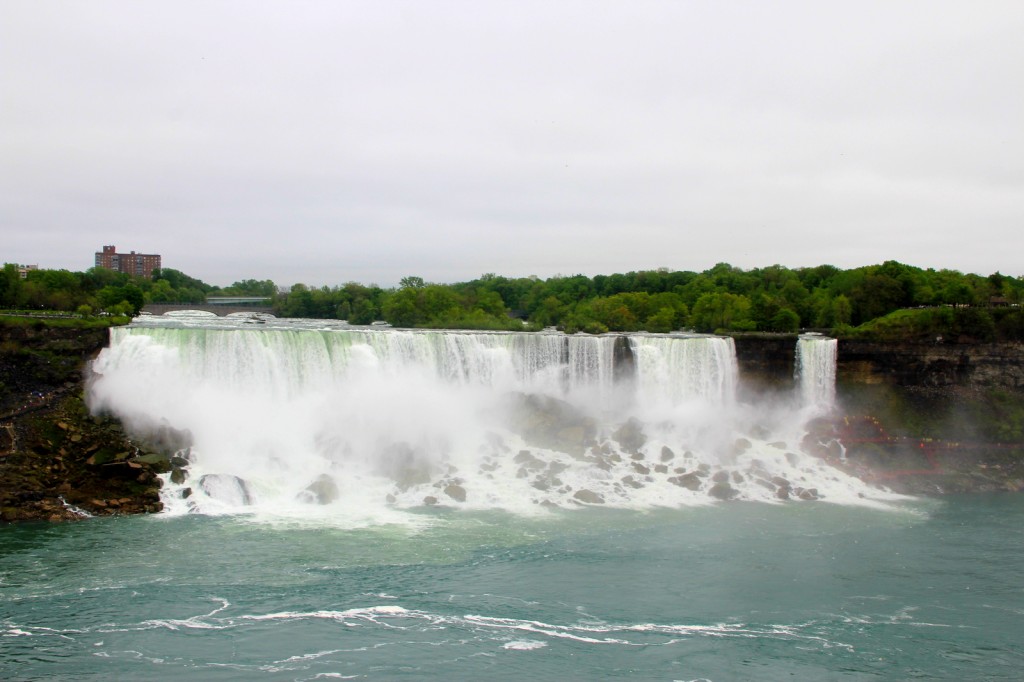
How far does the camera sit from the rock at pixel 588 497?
99.3ft

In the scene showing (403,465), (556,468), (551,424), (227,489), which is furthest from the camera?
(551,424)

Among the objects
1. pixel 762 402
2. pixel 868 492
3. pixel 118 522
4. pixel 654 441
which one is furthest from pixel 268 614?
pixel 762 402

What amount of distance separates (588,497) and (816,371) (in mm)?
16432

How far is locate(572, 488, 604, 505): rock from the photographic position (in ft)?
99.3

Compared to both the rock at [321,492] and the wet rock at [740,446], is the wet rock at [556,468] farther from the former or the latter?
the rock at [321,492]

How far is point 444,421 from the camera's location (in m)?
35.8

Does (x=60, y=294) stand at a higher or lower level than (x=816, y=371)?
higher

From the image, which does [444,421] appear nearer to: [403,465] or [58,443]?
[403,465]

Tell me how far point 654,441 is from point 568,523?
33.6ft

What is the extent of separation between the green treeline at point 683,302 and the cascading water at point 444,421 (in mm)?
9527

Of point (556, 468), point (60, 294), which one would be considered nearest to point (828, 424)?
point (556, 468)

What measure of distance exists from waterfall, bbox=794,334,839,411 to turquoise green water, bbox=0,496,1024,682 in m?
13.3

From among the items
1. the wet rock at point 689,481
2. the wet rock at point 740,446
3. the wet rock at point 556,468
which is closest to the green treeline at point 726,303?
the wet rock at point 740,446

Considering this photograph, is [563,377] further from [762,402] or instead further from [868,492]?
[868,492]
